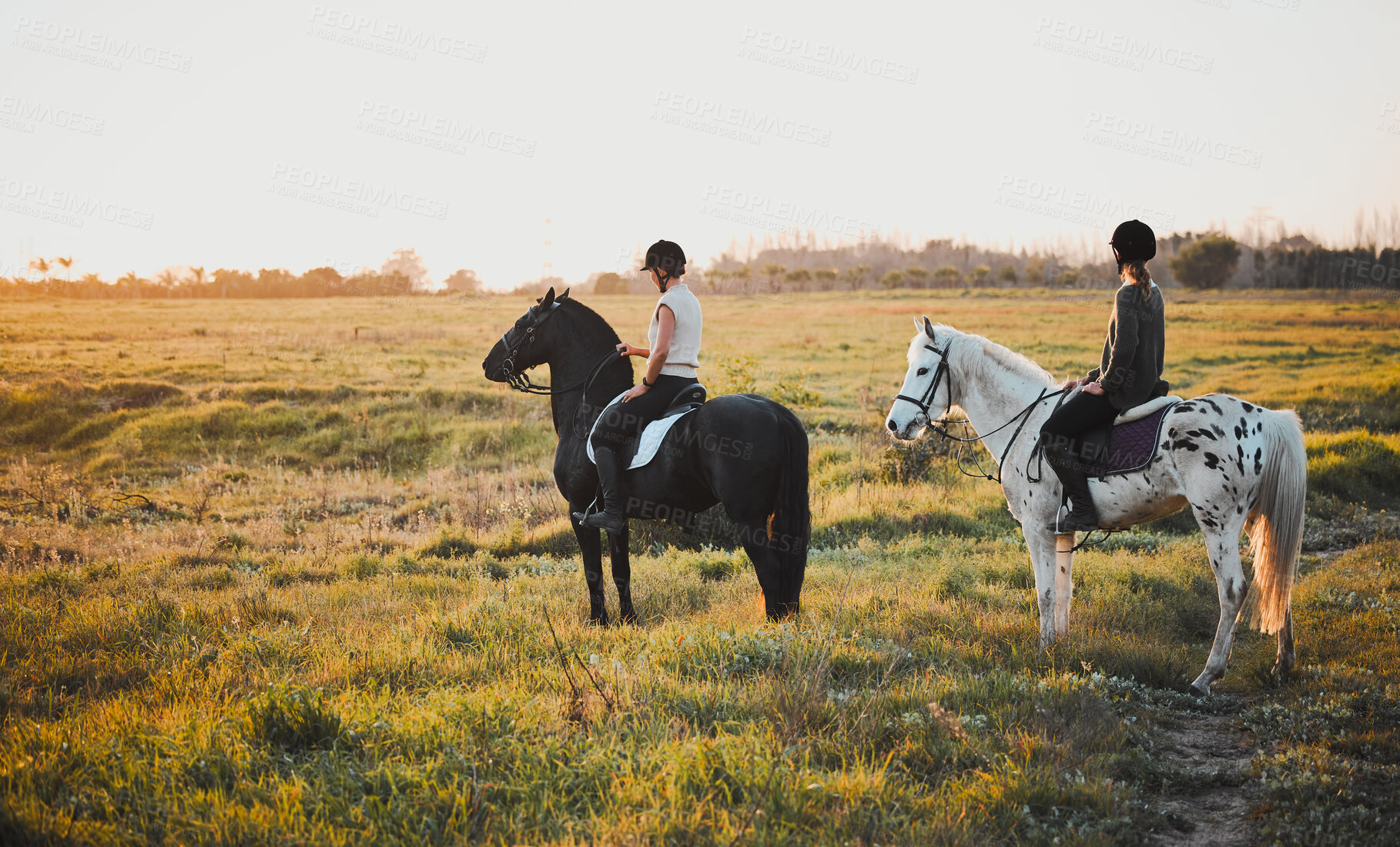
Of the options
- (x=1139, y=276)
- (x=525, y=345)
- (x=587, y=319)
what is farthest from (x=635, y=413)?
(x=1139, y=276)

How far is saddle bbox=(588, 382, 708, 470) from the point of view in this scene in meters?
6.47

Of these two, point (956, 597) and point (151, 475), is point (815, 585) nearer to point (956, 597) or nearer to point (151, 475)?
point (956, 597)

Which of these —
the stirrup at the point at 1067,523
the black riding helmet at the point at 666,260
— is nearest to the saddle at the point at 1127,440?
the stirrup at the point at 1067,523

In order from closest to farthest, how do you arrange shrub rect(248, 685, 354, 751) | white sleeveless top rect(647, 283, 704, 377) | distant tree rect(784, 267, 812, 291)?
shrub rect(248, 685, 354, 751) → white sleeveless top rect(647, 283, 704, 377) → distant tree rect(784, 267, 812, 291)

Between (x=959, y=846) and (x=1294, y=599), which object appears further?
(x=1294, y=599)

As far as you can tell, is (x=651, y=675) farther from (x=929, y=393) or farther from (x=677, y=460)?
(x=929, y=393)

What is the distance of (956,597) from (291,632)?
5.89m

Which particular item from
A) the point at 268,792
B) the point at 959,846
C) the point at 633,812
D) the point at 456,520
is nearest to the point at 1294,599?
the point at 959,846

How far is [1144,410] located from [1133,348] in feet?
1.73

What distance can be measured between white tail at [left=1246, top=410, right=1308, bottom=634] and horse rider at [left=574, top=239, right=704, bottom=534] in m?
4.54

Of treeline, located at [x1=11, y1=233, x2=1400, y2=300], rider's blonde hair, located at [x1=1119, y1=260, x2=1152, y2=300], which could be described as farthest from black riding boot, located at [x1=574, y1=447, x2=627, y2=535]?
treeline, located at [x1=11, y1=233, x2=1400, y2=300]

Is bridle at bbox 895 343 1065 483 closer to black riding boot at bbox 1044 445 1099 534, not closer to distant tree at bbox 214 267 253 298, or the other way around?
black riding boot at bbox 1044 445 1099 534

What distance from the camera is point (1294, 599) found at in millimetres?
7281

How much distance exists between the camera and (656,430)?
6480 millimetres
